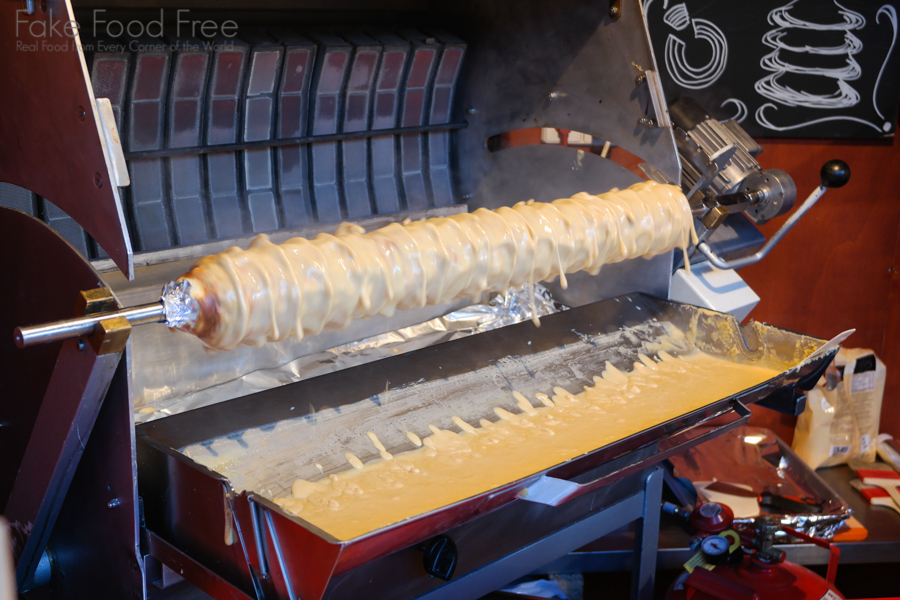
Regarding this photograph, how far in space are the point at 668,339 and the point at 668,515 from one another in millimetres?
914

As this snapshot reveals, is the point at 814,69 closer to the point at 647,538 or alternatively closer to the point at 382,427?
the point at 647,538

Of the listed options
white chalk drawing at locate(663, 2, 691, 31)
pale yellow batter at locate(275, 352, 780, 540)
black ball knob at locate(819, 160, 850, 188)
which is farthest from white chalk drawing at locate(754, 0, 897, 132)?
pale yellow batter at locate(275, 352, 780, 540)

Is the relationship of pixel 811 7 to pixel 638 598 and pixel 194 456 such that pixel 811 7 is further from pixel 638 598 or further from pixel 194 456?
pixel 194 456

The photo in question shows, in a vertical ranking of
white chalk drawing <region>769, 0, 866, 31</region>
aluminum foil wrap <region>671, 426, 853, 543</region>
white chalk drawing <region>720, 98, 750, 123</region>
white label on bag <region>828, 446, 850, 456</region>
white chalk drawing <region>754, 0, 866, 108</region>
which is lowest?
white label on bag <region>828, 446, 850, 456</region>

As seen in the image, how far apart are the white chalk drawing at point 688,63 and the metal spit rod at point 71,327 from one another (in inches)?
94.7

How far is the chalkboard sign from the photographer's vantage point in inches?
111

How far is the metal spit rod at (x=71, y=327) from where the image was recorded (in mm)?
902

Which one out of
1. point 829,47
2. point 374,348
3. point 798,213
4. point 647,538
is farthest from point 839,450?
point 374,348

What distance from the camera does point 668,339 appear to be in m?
1.87

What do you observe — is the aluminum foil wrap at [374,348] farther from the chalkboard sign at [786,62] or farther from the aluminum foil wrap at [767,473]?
the chalkboard sign at [786,62]

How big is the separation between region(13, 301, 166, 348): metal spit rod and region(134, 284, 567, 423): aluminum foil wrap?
1.74 feet

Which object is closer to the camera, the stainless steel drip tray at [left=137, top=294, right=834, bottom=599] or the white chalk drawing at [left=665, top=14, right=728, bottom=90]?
the stainless steel drip tray at [left=137, top=294, right=834, bottom=599]

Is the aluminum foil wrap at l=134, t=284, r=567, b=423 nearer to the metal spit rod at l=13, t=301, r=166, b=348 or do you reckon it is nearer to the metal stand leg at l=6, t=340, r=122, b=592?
the metal stand leg at l=6, t=340, r=122, b=592

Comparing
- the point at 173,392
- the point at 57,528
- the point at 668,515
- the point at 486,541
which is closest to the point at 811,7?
the point at 668,515
